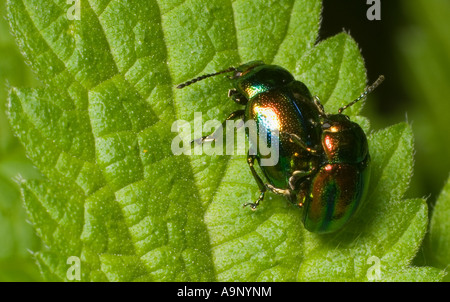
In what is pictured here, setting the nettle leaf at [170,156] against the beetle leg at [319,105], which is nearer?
the nettle leaf at [170,156]

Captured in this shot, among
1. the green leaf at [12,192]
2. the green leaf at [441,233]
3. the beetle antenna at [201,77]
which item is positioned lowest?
the green leaf at [441,233]

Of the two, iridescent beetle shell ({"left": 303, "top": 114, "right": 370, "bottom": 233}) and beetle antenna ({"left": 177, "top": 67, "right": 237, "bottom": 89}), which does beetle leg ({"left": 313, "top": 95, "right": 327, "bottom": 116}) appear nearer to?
iridescent beetle shell ({"left": 303, "top": 114, "right": 370, "bottom": 233})

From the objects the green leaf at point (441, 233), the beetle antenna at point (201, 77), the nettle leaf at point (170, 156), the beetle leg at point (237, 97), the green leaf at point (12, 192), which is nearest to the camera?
the nettle leaf at point (170, 156)

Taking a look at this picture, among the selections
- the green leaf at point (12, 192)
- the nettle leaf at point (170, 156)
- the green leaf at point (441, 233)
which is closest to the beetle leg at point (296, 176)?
the nettle leaf at point (170, 156)

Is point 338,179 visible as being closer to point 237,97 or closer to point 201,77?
point 237,97

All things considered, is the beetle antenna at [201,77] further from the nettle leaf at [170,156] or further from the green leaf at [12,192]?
the green leaf at [12,192]

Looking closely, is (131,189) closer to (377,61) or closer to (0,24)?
(0,24)

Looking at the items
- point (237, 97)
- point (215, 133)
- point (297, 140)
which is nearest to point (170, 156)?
point (215, 133)
